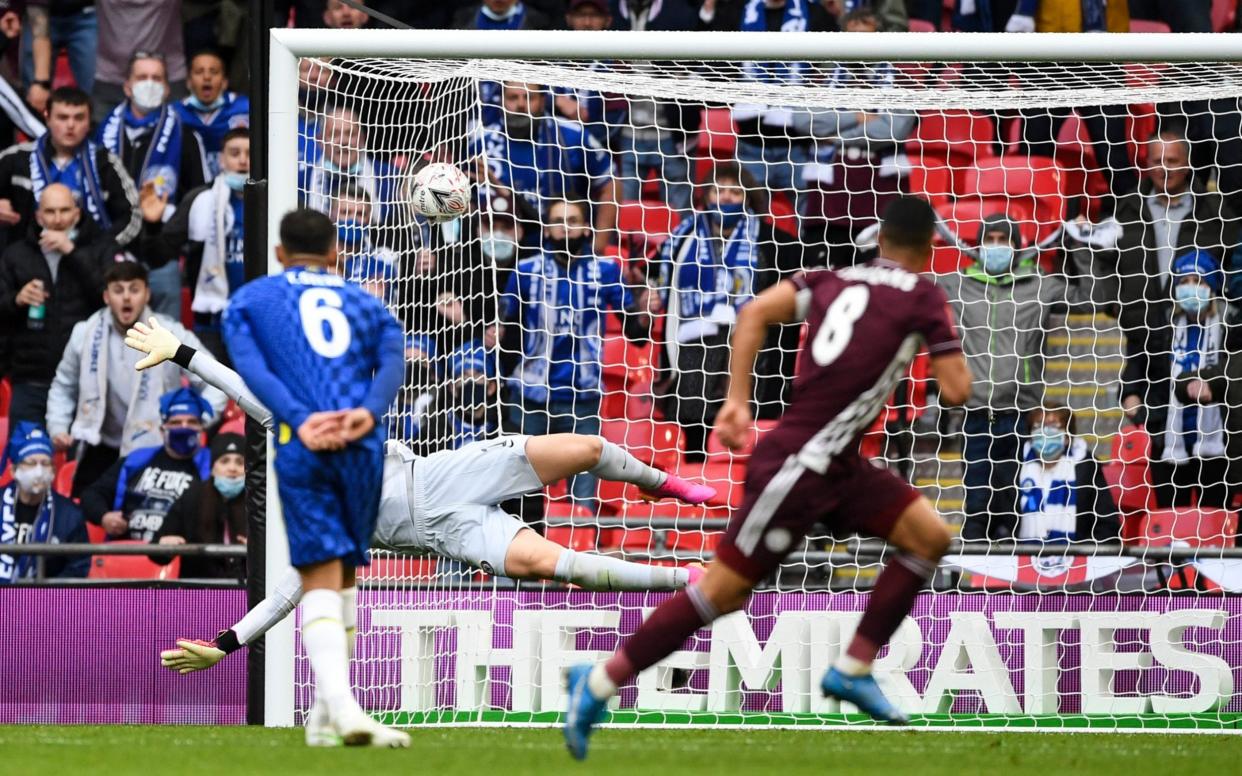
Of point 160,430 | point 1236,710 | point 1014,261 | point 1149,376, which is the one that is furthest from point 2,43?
point 1236,710

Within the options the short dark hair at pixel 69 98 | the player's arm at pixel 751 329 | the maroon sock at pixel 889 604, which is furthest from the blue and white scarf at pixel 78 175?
the maroon sock at pixel 889 604

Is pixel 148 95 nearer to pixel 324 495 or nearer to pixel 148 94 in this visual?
pixel 148 94

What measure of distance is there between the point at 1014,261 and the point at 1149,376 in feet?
3.28

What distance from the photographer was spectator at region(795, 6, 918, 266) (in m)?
10.4

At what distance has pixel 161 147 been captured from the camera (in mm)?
11609

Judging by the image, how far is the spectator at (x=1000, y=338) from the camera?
32.3ft

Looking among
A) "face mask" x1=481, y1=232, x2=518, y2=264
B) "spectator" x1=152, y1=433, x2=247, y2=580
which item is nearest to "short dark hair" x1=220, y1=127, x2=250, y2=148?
"spectator" x1=152, y1=433, x2=247, y2=580

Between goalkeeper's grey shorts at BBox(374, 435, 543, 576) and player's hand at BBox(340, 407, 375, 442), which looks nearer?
player's hand at BBox(340, 407, 375, 442)

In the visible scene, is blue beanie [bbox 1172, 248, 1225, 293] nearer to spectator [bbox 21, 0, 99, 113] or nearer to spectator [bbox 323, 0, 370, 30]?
spectator [bbox 323, 0, 370, 30]

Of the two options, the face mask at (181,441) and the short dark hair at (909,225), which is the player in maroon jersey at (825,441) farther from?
the face mask at (181,441)

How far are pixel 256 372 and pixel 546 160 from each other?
5334mm

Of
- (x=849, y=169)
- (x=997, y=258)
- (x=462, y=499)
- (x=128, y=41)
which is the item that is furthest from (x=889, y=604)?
(x=128, y=41)

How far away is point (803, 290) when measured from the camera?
18.7 ft

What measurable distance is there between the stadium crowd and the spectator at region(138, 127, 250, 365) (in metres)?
0.02
